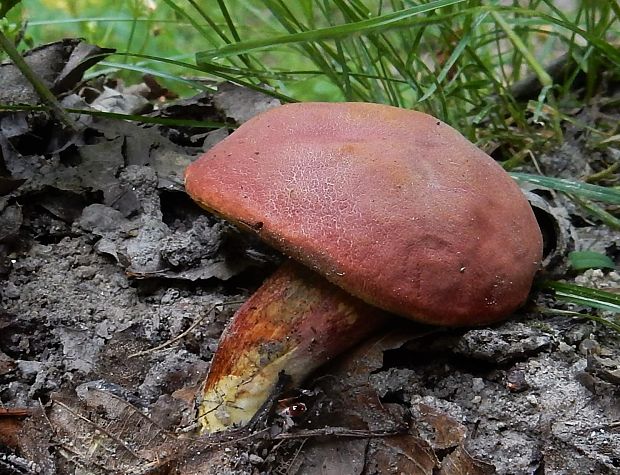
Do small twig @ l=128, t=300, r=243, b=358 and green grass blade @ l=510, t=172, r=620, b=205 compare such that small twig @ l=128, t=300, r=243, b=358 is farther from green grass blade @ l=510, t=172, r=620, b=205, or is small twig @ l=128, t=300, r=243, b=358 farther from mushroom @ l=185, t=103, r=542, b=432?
green grass blade @ l=510, t=172, r=620, b=205

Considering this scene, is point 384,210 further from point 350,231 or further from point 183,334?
point 183,334

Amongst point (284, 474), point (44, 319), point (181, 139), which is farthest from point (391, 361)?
point (181, 139)

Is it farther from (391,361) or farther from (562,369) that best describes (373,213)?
(562,369)

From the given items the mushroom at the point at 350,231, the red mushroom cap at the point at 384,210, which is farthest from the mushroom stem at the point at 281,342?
the red mushroom cap at the point at 384,210

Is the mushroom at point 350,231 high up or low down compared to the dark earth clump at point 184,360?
up

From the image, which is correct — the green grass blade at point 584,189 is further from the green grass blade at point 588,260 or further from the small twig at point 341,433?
the small twig at point 341,433
